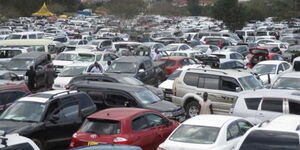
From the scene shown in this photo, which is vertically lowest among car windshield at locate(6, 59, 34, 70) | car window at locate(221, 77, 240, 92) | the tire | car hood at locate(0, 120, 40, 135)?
the tire

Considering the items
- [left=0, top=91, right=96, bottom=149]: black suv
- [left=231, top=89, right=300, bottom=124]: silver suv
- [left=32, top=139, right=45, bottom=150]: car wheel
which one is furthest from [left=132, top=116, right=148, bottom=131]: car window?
[left=231, top=89, right=300, bottom=124]: silver suv

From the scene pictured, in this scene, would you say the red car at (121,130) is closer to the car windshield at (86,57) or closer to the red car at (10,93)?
the red car at (10,93)

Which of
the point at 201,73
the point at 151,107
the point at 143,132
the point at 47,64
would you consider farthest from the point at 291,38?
the point at 143,132

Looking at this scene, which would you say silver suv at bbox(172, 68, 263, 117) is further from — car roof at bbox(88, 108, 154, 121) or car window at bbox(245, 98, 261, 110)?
car roof at bbox(88, 108, 154, 121)

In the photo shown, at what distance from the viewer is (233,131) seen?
11.5 m

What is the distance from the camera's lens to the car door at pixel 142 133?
39.3ft

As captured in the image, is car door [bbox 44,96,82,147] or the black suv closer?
the black suv

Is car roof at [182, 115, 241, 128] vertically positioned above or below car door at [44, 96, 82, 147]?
above

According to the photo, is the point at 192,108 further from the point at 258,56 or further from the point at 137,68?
the point at 258,56

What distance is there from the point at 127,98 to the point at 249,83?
4.95m

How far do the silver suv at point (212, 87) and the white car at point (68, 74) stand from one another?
5.33 meters

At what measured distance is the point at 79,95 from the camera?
48.1ft

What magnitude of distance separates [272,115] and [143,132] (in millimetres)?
3832

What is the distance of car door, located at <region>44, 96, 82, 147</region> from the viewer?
13195mm
